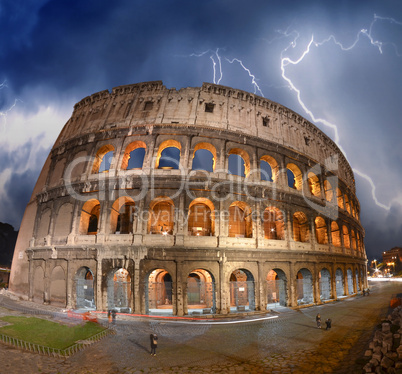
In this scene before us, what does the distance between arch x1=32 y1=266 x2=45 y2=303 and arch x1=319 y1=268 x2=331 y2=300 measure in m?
24.6

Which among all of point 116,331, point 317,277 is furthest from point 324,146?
point 116,331

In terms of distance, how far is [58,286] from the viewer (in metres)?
20.1

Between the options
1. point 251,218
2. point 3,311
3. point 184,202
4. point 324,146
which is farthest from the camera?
point 324,146

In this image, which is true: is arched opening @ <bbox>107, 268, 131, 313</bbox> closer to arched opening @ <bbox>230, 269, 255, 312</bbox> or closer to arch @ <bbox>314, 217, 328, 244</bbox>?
arched opening @ <bbox>230, 269, 255, 312</bbox>

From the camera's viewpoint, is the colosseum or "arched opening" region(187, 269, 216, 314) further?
"arched opening" region(187, 269, 216, 314)

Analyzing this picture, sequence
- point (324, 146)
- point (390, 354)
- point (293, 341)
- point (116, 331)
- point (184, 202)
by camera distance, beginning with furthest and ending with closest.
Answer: point (324, 146), point (184, 202), point (116, 331), point (293, 341), point (390, 354)

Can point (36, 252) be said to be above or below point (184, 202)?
below

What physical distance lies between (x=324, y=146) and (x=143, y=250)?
2335cm

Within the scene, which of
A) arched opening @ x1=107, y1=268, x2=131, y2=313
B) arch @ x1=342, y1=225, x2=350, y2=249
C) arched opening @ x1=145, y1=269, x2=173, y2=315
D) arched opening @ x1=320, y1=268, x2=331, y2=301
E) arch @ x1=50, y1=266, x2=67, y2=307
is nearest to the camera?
arched opening @ x1=107, y1=268, x2=131, y2=313

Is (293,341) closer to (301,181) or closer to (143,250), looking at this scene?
(143,250)

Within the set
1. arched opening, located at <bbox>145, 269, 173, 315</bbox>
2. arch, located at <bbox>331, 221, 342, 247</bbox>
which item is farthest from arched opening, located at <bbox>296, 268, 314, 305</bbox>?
arched opening, located at <bbox>145, 269, 173, 315</bbox>

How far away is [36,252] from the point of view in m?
21.5

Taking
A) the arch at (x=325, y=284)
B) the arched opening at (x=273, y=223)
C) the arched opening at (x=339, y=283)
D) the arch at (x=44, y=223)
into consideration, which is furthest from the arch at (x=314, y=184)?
the arch at (x=44, y=223)

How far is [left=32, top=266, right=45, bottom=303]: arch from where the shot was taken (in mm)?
20641
